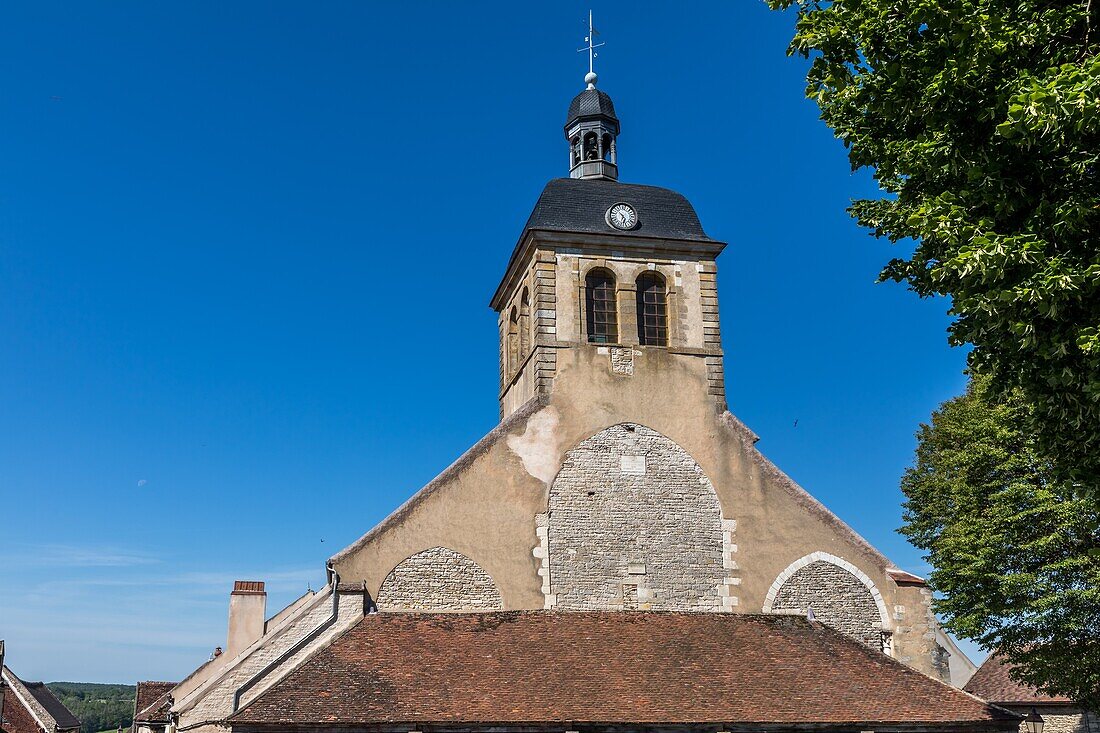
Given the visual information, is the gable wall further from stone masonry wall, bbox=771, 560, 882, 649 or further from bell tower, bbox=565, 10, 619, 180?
bell tower, bbox=565, 10, 619, 180

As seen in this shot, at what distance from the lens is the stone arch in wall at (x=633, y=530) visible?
17.2 m

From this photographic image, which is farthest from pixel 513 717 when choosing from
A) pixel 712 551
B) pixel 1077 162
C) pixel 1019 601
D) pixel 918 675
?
pixel 1077 162

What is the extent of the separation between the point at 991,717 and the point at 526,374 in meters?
10.3

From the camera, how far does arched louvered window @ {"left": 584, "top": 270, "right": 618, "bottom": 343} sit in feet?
63.9

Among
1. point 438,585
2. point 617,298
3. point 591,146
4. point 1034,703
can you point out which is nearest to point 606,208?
point 617,298

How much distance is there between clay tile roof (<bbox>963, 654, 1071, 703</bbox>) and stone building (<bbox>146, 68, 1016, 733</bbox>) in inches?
405

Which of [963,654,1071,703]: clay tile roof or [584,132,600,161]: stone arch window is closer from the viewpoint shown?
[584,132,600,161]: stone arch window

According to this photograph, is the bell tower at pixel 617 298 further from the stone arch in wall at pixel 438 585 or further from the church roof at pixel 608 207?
the stone arch in wall at pixel 438 585

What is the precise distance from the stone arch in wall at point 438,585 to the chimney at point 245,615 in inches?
117

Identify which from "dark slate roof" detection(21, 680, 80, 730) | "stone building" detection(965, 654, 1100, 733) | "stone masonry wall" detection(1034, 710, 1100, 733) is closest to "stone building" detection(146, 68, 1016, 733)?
"stone masonry wall" detection(1034, 710, 1100, 733)

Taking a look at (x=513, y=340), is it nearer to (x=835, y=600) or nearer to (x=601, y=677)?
(x=835, y=600)

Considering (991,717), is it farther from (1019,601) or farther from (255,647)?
(255,647)

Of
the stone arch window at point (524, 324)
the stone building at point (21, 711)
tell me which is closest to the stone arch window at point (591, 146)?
the stone arch window at point (524, 324)

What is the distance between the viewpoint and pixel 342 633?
15648mm
